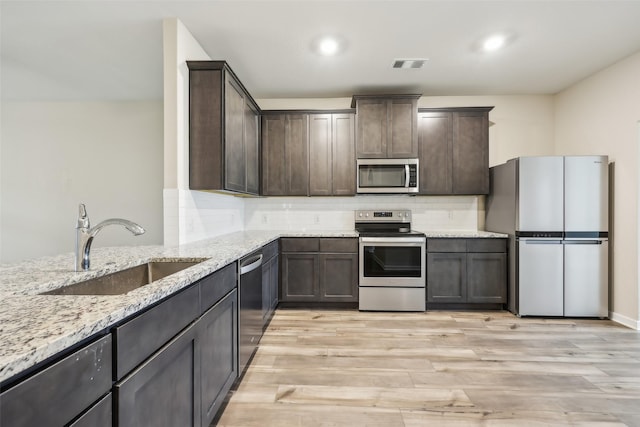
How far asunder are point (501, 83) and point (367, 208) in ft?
7.20

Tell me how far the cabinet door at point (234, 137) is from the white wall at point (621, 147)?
3.79m

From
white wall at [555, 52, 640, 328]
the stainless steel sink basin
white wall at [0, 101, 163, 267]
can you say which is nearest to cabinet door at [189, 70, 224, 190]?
the stainless steel sink basin

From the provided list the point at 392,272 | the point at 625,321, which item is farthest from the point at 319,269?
the point at 625,321

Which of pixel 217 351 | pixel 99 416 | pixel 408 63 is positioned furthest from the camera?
pixel 408 63

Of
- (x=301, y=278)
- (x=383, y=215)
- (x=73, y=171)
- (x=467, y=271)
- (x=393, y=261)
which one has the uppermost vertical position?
(x=73, y=171)

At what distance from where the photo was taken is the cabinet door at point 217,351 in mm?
1434

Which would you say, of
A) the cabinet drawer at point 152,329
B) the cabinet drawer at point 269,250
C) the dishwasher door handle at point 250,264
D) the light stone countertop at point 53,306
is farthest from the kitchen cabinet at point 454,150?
the cabinet drawer at point 152,329

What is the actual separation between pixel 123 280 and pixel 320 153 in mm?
2677

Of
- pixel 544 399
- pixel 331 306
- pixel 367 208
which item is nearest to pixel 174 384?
pixel 544 399

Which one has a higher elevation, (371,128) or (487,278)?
(371,128)

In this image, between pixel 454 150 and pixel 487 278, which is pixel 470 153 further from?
pixel 487 278

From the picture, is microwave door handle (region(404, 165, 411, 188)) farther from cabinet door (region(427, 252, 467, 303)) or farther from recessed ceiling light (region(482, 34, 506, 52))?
recessed ceiling light (region(482, 34, 506, 52))

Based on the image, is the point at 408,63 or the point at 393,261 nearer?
the point at 408,63

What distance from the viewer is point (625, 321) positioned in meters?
3.04
